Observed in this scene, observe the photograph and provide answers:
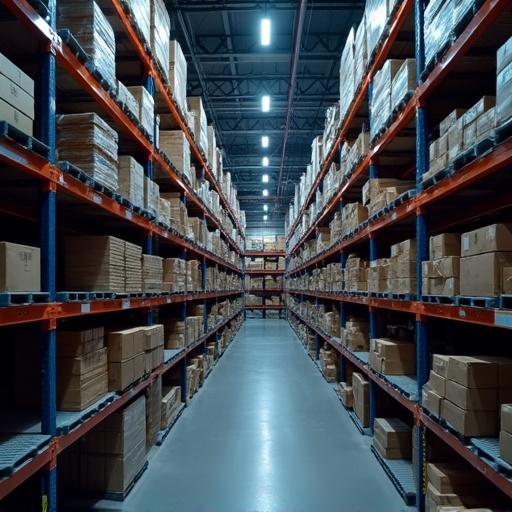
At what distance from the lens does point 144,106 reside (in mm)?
4922

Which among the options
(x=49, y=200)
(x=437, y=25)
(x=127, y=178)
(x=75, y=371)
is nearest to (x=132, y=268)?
(x=127, y=178)

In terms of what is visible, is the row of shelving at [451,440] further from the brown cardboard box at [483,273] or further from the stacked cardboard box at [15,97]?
the stacked cardboard box at [15,97]

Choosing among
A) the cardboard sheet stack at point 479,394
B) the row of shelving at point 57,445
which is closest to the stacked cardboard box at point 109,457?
the row of shelving at point 57,445

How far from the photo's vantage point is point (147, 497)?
13.1 feet

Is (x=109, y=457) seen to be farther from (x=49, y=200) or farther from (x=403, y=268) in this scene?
(x=403, y=268)

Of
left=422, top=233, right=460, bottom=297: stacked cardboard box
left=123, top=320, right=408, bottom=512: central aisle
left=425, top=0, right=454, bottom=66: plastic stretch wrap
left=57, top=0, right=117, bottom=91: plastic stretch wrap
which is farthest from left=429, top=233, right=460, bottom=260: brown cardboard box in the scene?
left=57, top=0, right=117, bottom=91: plastic stretch wrap

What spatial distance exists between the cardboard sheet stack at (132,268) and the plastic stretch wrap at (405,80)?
2.83 meters

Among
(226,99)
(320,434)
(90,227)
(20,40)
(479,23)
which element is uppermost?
(226,99)

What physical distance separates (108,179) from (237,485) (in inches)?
115

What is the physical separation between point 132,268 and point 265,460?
2.40 m

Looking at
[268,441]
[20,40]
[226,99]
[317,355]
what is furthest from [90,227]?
[226,99]

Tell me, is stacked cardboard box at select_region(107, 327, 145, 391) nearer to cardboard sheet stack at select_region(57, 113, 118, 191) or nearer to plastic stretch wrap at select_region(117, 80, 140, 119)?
cardboard sheet stack at select_region(57, 113, 118, 191)

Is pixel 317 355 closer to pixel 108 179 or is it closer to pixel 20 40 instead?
pixel 108 179

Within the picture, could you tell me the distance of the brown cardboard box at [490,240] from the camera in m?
2.60
